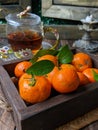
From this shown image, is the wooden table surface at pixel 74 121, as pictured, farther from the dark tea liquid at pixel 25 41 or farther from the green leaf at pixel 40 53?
the dark tea liquid at pixel 25 41

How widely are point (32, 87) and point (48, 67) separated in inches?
1.9

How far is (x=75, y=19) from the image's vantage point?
1082 millimetres

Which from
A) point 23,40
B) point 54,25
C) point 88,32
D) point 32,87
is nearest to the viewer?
point 32,87

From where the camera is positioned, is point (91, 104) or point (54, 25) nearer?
point (91, 104)

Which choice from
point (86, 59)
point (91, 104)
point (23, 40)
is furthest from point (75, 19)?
point (91, 104)

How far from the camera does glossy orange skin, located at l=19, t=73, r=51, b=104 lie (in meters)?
0.40

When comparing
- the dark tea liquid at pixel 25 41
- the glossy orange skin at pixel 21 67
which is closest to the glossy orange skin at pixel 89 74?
the glossy orange skin at pixel 21 67

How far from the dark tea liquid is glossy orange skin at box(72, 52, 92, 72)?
0.83ft

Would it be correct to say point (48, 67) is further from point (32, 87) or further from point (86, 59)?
point (86, 59)

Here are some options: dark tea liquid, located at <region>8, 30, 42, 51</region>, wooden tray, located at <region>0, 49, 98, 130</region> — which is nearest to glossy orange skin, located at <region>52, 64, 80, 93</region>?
wooden tray, located at <region>0, 49, 98, 130</region>

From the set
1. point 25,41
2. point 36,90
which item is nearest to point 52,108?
point 36,90

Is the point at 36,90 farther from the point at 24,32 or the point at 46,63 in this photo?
the point at 24,32

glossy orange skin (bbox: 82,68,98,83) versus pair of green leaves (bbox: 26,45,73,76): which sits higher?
pair of green leaves (bbox: 26,45,73,76)

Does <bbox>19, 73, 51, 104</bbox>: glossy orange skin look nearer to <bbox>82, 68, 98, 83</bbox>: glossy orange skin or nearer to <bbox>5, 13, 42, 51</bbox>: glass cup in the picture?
<bbox>82, 68, 98, 83</bbox>: glossy orange skin
